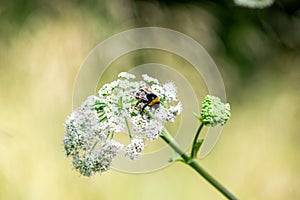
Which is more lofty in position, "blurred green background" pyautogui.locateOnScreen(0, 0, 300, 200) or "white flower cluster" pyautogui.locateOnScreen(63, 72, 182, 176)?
"blurred green background" pyautogui.locateOnScreen(0, 0, 300, 200)

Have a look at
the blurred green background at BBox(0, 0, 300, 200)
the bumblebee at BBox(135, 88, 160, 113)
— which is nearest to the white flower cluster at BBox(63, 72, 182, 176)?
the bumblebee at BBox(135, 88, 160, 113)

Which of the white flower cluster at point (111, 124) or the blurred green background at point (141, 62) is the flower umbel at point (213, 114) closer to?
the white flower cluster at point (111, 124)

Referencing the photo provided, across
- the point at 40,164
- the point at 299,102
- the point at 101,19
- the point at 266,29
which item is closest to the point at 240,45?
the point at 266,29

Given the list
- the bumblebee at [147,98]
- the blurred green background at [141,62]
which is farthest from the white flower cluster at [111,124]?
the blurred green background at [141,62]

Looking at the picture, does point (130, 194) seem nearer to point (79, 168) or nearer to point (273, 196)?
point (273, 196)

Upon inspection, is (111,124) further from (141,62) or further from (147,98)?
(141,62)

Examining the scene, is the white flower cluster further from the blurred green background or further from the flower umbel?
the blurred green background

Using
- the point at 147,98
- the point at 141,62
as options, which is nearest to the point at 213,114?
the point at 147,98

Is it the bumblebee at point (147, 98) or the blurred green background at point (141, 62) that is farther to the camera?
the blurred green background at point (141, 62)

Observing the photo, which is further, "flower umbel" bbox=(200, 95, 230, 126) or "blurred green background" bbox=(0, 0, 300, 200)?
"blurred green background" bbox=(0, 0, 300, 200)
